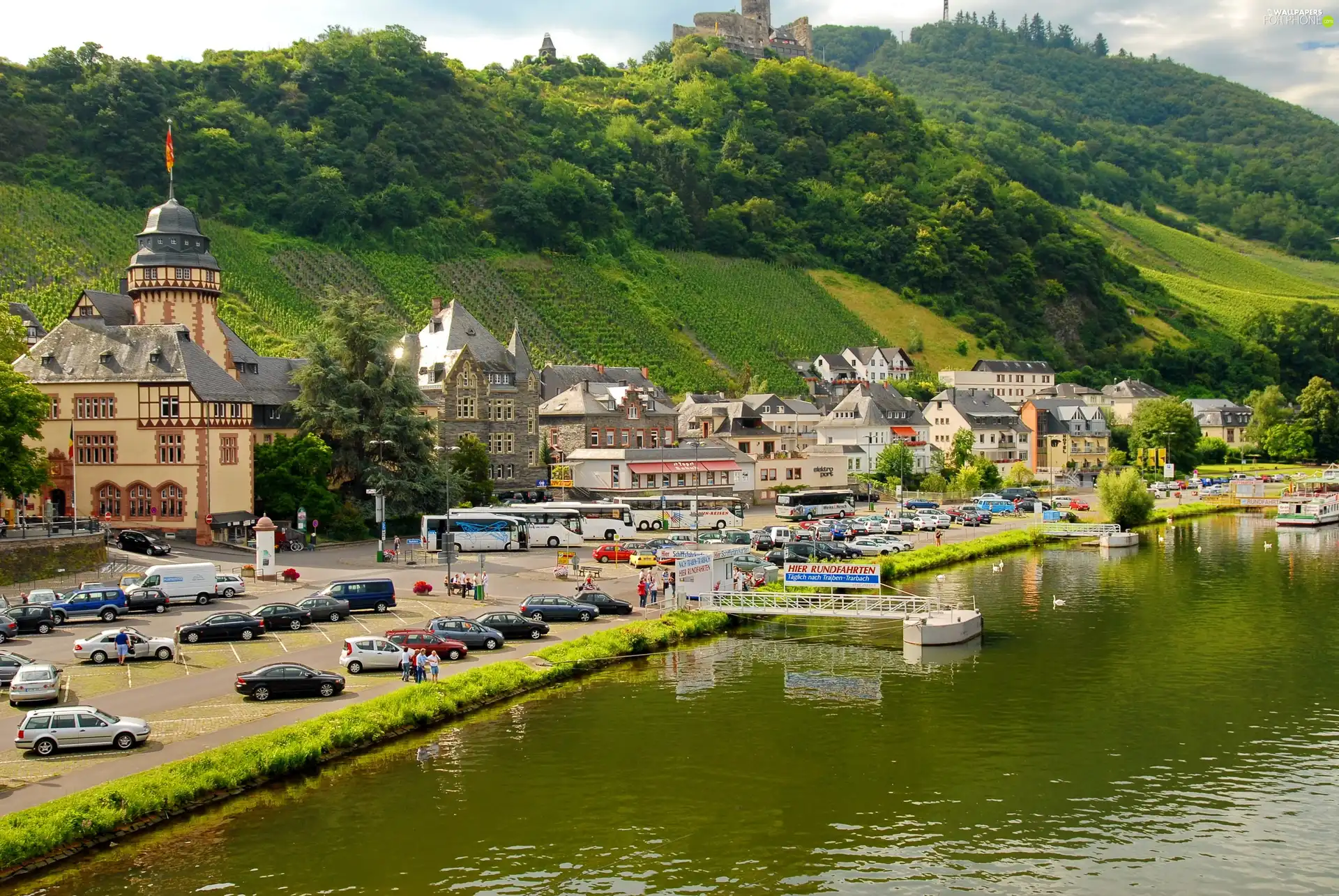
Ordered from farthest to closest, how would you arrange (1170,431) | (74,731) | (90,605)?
1. (1170,431)
2. (90,605)
3. (74,731)

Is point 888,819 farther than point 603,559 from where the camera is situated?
No

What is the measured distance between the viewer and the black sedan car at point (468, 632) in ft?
136

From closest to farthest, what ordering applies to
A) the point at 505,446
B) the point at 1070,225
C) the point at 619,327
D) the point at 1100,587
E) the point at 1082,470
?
the point at 1100,587
the point at 505,446
the point at 1082,470
the point at 619,327
the point at 1070,225

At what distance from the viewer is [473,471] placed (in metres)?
75.9

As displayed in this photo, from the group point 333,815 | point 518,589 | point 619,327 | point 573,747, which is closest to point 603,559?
point 518,589

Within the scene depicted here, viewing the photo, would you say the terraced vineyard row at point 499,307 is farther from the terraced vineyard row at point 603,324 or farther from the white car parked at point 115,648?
the white car parked at point 115,648

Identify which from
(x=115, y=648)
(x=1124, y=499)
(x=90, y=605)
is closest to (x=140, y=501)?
(x=90, y=605)

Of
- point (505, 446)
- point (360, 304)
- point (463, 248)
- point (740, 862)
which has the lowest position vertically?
point (740, 862)

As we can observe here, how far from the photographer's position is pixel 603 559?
61969 millimetres

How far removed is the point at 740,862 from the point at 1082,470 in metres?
108

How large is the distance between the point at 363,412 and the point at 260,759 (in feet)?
140

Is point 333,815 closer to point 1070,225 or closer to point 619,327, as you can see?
point 619,327

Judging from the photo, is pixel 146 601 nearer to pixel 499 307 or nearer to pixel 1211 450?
pixel 499 307

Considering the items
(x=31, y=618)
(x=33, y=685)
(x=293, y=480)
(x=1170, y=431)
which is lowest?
(x=33, y=685)
